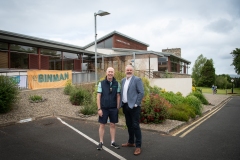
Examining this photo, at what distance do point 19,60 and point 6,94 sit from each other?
37.3ft

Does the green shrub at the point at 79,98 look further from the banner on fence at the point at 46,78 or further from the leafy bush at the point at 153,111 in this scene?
the banner on fence at the point at 46,78

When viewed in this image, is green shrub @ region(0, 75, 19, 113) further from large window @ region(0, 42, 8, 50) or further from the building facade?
large window @ region(0, 42, 8, 50)

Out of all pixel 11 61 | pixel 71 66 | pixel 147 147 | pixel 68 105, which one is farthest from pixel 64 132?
pixel 71 66

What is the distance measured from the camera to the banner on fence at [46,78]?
44.9ft

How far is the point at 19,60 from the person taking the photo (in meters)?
18.0

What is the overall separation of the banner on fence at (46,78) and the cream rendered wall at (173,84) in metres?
7.74

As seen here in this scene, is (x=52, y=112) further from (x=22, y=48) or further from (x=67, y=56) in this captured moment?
(x=67, y=56)

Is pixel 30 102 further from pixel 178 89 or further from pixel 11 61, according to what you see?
pixel 178 89

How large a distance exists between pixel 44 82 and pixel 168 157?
12634mm

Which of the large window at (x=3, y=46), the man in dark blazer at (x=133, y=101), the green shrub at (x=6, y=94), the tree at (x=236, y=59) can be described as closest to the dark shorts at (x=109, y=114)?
the man in dark blazer at (x=133, y=101)

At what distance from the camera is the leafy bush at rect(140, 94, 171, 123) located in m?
7.06

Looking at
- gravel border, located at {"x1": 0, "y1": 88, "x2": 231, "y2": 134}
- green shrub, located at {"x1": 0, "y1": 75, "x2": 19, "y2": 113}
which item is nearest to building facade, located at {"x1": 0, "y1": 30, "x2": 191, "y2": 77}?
gravel border, located at {"x1": 0, "y1": 88, "x2": 231, "y2": 134}

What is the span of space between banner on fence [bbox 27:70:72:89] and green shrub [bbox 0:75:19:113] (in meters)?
5.17

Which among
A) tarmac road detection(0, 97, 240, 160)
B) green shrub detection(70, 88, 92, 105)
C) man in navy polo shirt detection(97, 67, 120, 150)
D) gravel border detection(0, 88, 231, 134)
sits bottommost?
tarmac road detection(0, 97, 240, 160)
